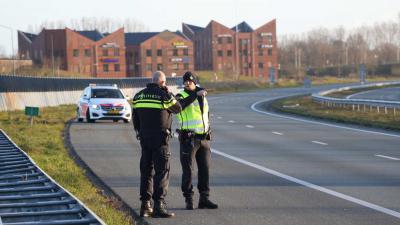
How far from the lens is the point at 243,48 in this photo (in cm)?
14038

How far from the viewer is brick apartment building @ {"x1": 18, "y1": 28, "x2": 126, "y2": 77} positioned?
383ft

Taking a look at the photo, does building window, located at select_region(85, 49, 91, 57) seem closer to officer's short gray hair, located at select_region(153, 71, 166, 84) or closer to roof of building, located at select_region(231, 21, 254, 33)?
roof of building, located at select_region(231, 21, 254, 33)

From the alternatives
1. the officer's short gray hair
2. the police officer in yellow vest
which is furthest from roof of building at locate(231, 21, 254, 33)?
the officer's short gray hair

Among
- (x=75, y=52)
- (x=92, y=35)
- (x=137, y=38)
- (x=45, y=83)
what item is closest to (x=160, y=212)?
(x=45, y=83)

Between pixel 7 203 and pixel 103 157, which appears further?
pixel 103 157

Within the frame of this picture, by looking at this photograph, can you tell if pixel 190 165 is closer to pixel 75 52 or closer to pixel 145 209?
pixel 145 209

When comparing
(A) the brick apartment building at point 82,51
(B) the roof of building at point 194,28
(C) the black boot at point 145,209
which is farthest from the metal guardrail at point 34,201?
(B) the roof of building at point 194,28

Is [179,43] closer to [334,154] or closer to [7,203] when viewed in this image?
[334,154]

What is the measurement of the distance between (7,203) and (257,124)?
73.2 ft

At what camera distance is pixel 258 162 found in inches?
645

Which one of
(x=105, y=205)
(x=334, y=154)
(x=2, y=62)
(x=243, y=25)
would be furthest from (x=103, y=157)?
(x=243, y=25)

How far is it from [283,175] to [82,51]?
353 feet

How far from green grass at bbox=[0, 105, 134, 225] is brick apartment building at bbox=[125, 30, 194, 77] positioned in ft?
314

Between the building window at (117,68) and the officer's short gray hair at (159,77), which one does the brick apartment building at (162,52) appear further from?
the officer's short gray hair at (159,77)
